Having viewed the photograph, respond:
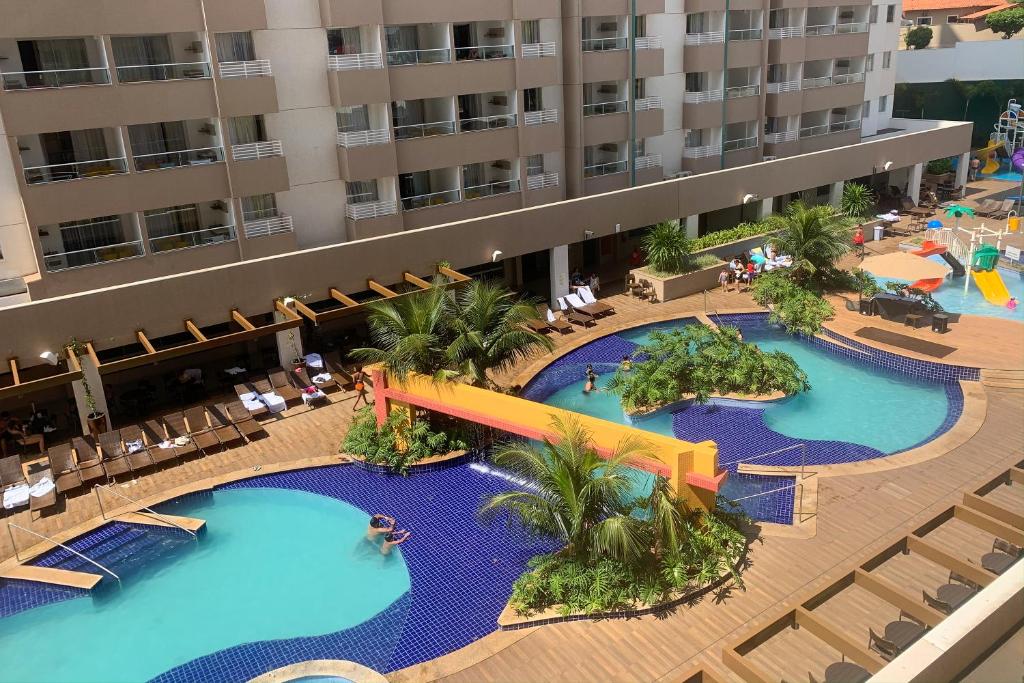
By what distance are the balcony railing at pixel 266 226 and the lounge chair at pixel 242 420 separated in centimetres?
563

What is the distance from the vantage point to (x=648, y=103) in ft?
121

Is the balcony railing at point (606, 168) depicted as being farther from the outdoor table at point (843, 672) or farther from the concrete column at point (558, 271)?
the outdoor table at point (843, 672)

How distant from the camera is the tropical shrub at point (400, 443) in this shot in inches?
879

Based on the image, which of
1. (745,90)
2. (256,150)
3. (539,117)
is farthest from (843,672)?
(745,90)

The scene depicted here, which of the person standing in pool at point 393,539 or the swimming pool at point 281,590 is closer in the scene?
the swimming pool at point 281,590

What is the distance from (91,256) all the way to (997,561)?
80.3 ft

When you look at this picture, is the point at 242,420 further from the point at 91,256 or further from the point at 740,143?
the point at 740,143

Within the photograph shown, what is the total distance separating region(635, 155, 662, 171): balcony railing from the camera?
37.5m

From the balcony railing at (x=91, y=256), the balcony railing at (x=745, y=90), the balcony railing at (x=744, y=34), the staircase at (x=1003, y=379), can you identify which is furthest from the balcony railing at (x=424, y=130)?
the staircase at (x=1003, y=379)

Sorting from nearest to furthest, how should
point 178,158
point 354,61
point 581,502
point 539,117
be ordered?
point 581,502 → point 178,158 → point 354,61 → point 539,117

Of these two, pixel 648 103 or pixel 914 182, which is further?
pixel 914 182

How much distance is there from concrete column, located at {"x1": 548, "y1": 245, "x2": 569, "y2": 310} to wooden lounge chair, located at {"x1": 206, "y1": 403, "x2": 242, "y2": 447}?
1451 cm

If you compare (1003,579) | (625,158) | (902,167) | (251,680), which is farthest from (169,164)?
(902,167)

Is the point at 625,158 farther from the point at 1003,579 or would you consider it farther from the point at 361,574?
the point at 1003,579
